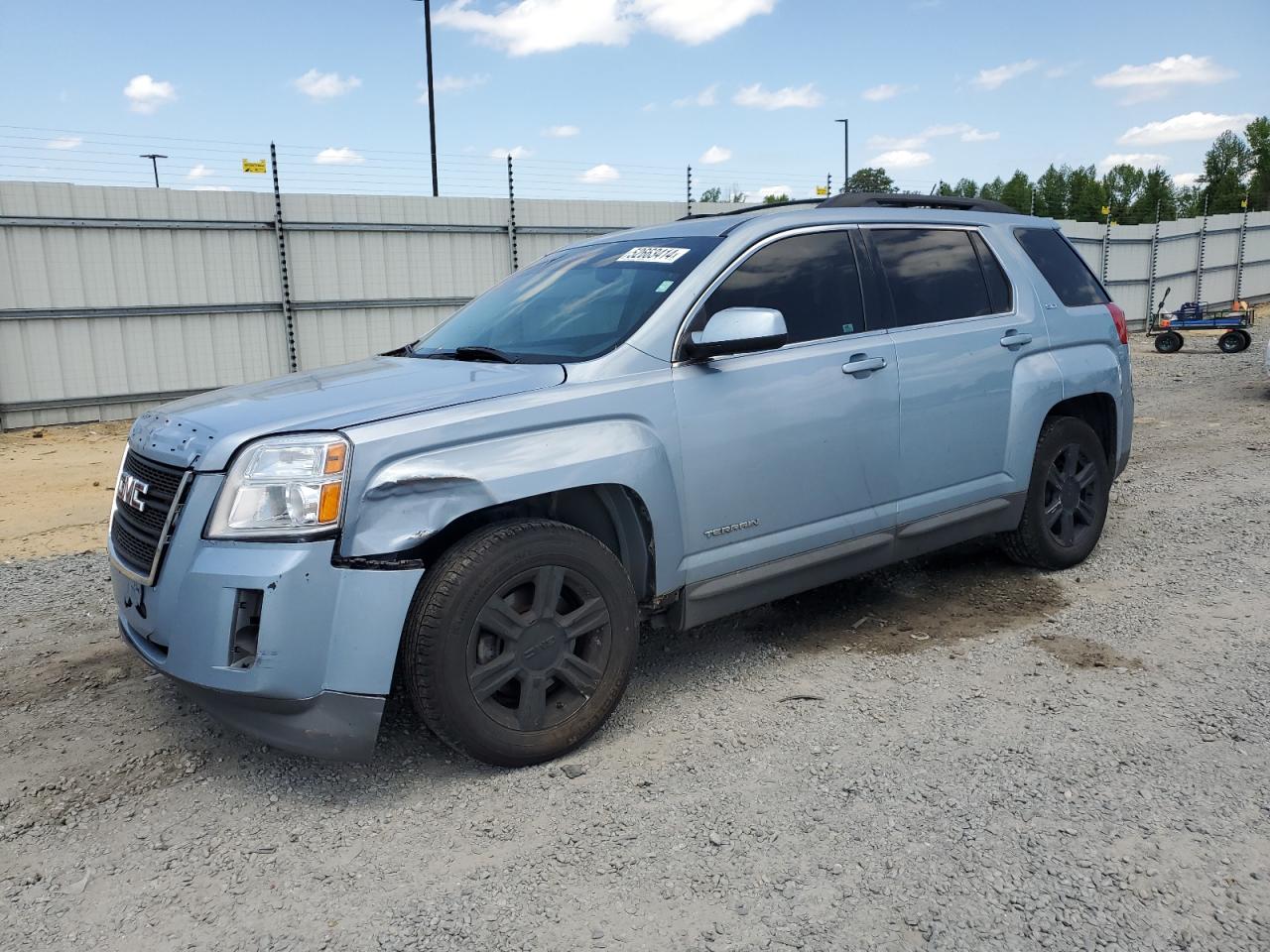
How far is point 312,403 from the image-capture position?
2992 mm

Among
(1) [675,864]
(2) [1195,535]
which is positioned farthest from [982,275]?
(1) [675,864]

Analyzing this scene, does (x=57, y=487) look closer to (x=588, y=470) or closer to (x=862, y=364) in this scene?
(x=588, y=470)

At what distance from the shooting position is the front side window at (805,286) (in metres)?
3.62

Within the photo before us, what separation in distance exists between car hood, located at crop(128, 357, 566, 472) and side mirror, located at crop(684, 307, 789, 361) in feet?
1.63

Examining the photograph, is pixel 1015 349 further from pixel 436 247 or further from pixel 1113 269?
pixel 1113 269

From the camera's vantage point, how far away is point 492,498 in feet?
9.48

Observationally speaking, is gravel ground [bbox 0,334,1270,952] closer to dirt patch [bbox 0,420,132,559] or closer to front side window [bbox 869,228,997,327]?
front side window [bbox 869,228,997,327]

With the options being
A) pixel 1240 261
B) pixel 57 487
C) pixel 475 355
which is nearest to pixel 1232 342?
pixel 1240 261

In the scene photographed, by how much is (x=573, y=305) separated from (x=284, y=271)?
981 centimetres

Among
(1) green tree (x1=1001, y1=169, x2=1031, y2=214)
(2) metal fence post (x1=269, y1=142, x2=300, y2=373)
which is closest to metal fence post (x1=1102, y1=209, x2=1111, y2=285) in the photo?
(2) metal fence post (x1=269, y1=142, x2=300, y2=373)

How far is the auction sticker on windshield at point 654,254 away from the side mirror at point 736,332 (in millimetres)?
453

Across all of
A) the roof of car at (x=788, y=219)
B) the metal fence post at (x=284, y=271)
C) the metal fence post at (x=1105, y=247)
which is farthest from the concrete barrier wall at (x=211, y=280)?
the metal fence post at (x=1105, y=247)

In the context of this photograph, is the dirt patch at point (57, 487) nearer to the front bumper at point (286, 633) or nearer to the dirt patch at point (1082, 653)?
the front bumper at point (286, 633)

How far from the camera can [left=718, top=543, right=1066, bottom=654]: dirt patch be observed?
13.7ft
